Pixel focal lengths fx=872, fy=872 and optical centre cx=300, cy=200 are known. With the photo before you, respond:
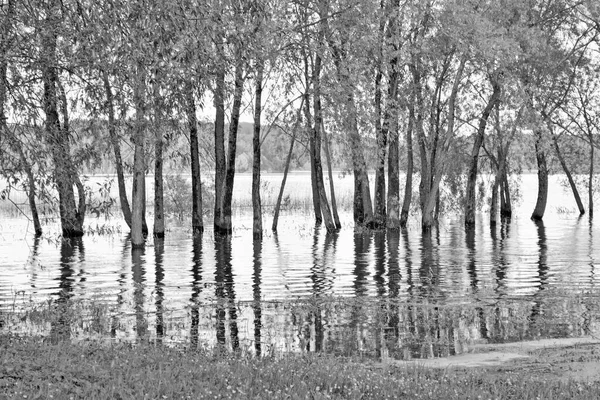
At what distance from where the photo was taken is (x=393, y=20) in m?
47.8

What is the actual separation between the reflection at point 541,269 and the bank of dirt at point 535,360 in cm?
293

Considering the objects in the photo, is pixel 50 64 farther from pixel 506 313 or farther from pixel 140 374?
pixel 506 313

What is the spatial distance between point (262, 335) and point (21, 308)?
23.7ft

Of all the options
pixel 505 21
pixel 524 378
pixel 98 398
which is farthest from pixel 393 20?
pixel 98 398

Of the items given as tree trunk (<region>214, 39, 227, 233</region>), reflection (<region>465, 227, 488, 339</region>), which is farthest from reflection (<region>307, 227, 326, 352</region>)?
tree trunk (<region>214, 39, 227, 233</region>)

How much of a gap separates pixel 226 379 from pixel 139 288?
15.2 m

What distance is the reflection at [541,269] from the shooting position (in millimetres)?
21625

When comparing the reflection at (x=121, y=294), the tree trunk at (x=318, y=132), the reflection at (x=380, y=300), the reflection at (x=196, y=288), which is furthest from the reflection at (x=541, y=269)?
the tree trunk at (x=318, y=132)

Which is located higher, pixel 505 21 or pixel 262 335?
pixel 505 21

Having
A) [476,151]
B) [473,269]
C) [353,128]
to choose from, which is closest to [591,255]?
[473,269]

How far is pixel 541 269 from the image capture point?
32812 millimetres

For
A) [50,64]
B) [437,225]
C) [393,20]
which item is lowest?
[437,225]

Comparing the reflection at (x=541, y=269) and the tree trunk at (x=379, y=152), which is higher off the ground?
the tree trunk at (x=379, y=152)

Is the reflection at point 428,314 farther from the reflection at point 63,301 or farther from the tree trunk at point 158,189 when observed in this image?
the tree trunk at point 158,189
